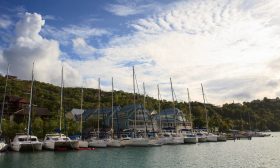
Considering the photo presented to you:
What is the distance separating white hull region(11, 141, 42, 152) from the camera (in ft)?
183

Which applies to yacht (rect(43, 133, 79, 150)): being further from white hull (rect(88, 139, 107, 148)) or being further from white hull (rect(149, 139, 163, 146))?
white hull (rect(149, 139, 163, 146))

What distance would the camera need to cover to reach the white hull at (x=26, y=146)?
183 feet

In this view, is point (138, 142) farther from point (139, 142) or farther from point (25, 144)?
point (25, 144)

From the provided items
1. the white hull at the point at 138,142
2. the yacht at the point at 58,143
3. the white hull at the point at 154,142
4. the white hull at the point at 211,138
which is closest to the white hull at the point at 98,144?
the white hull at the point at 138,142

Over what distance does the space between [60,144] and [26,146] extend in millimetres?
5921

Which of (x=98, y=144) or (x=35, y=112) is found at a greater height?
(x=35, y=112)

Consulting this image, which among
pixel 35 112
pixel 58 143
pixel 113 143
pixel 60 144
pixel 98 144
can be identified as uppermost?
pixel 35 112

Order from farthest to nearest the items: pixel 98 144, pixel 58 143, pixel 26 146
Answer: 1. pixel 98 144
2. pixel 58 143
3. pixel 26 146

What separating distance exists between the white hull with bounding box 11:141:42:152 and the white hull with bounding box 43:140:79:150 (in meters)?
1.79

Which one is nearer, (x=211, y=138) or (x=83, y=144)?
(x=83, y=144)

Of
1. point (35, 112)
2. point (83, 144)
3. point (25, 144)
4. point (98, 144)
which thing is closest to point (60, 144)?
point (83, 144)

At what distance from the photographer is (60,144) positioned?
58.5 meters

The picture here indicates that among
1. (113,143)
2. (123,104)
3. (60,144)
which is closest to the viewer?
(60,144)

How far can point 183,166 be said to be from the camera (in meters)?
38.5
